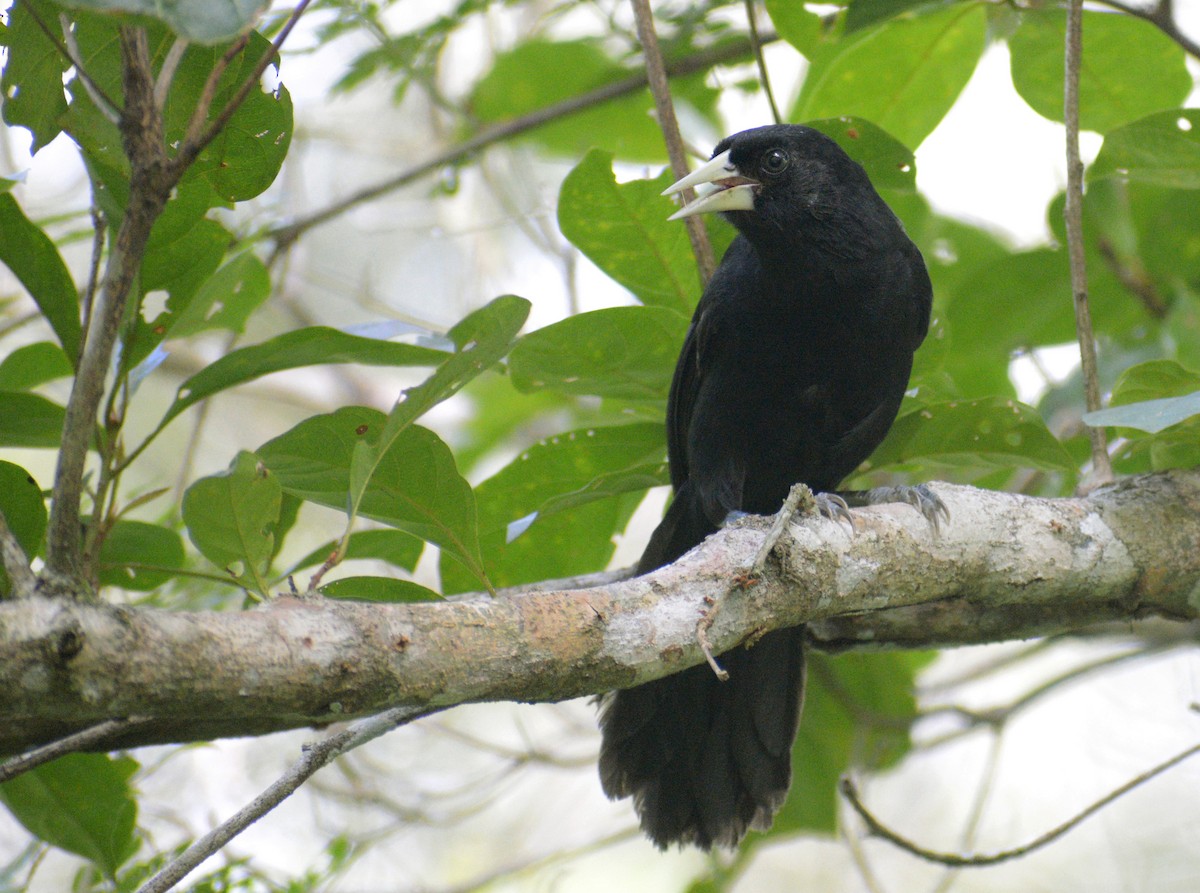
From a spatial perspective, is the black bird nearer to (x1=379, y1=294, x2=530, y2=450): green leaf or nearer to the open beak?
the open beak

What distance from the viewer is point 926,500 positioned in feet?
6.99

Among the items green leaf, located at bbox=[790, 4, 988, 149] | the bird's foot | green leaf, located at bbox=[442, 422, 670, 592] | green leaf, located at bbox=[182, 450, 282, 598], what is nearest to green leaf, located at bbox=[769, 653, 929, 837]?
green leaf, located at bbox=[442, 422, 670, 592]

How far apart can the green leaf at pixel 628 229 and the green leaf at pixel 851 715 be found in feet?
4.75

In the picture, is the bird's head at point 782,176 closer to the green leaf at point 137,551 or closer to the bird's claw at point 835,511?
the bird's claw at point 835,511

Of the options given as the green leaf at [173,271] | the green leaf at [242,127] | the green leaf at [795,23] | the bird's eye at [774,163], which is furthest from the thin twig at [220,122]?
the green leaf at [795,23]

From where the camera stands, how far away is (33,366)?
2275mm

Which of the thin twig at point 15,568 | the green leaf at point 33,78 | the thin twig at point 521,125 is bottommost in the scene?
the thin twig at point 15,568

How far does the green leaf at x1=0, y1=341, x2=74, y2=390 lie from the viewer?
2.25 metres

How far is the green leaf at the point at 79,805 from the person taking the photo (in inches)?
81.9

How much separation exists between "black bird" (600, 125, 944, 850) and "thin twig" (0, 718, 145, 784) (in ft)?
3.71

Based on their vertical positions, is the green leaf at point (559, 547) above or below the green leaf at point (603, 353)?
below

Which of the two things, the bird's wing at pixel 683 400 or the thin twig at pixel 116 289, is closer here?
the thin twig at pixel 116 289

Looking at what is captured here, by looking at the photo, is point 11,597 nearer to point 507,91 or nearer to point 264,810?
point 264,810

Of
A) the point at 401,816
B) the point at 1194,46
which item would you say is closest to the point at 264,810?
the point at 401,816
